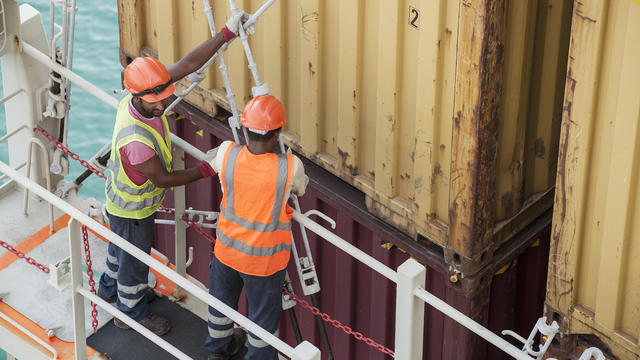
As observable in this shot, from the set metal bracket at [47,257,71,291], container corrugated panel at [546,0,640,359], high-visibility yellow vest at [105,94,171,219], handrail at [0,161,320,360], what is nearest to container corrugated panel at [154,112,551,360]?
container corrugated panel at [546,0,640,359]

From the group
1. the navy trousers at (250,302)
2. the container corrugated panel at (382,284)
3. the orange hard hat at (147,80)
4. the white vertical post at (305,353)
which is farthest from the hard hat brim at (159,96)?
the white vertical post at (305,353)

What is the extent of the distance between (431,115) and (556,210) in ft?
2.86

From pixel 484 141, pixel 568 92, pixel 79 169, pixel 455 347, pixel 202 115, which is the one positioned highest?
pixel 568 92

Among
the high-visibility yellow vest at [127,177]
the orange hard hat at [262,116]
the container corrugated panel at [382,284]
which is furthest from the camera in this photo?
the container corrugated panel at [382,284]

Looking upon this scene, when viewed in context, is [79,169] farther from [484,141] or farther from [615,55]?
[615,55]

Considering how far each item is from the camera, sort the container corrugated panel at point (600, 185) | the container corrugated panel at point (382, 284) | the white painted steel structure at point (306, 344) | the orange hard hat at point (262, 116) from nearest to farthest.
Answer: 1. the container corrugated panel at point (600, 185)
2. the white painted steel structure at point (306, 344)
3. the orange hard hat at point (262, 116)
4. the container corrugated panel at point (382, 284)

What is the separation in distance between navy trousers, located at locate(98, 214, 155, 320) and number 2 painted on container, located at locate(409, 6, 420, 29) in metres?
1.87

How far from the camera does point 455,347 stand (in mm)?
6191

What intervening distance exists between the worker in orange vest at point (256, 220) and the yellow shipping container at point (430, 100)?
0.78m

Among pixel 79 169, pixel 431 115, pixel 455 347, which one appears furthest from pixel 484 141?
pixel 79 169

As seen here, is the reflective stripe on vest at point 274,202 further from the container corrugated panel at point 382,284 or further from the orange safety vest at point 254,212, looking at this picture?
the container corrugated panel at point 382,284

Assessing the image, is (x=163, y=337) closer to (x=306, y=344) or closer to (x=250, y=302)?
(x=250, y=302)

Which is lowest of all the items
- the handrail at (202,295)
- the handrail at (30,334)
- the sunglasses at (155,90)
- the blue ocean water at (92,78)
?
the blue ocean water at (92,78)

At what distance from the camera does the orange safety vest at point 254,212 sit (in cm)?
519
